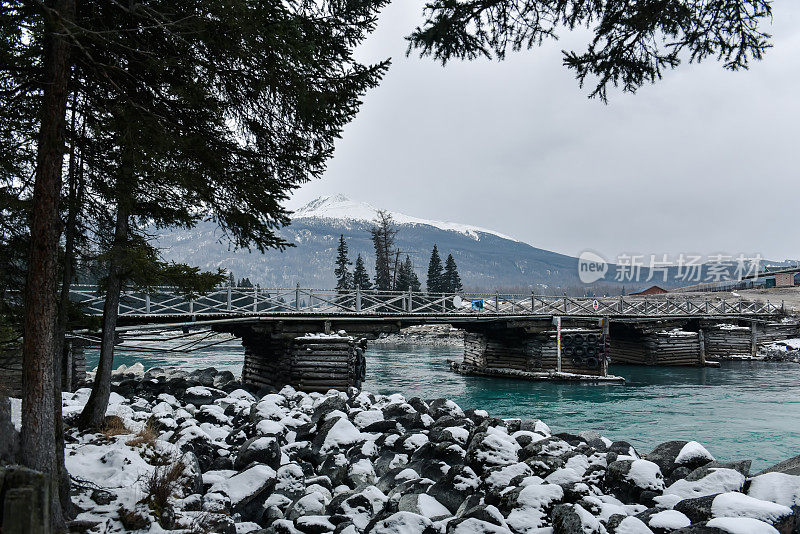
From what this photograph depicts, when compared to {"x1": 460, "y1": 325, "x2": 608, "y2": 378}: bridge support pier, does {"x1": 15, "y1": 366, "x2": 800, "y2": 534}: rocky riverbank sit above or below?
above

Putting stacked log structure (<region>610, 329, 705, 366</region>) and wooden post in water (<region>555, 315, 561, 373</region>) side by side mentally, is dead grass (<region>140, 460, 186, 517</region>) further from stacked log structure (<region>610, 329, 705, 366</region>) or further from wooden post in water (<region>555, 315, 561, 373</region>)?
stacked log structure (<region>610, 329, 705, 366</region>)

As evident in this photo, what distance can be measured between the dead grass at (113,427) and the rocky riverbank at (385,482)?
0.09ft

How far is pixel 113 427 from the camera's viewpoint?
299 inches

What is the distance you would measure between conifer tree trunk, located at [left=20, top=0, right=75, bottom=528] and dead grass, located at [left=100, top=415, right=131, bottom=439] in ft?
9.94

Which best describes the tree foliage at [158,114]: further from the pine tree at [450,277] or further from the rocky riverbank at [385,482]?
the pine tree at [450,277]

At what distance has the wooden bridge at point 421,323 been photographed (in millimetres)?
17328

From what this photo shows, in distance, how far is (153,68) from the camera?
516 centimetres

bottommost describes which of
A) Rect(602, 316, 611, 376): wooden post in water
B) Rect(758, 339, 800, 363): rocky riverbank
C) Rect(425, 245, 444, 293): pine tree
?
Rect(758, 339, 800, 363): rocky riverbank

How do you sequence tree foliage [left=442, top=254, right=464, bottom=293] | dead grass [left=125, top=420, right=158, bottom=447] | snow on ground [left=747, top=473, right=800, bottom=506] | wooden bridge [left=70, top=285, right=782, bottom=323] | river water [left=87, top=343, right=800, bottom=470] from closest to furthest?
snow on ground [left=747, top=473, right=800, bottom=506]
dead grass [left=125, top=420, right=158, bottom=447]
river water [left=87, top=343, right=800, bottom=470]
wooden bridge [left=70, top=285, right=782, bottom=323]
tree foliage [left=442, top=254, right=464, bottom=293]

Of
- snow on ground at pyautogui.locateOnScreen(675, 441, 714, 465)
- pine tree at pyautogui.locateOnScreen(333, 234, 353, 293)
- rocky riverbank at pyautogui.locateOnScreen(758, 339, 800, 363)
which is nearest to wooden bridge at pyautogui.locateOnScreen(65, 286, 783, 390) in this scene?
rocky riverbank at pyautogui.locateOnScreen(758, 339, 800, 363)

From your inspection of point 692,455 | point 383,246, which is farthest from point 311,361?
point 383,246

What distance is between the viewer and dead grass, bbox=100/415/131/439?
23.5 ft

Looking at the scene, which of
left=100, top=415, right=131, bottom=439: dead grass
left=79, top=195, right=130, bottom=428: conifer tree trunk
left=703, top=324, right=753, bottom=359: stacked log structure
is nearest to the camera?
left=100, top=415, right=131, bottom=439: dead grass

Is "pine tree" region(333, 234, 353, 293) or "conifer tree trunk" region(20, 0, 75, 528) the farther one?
"pine tree" region(333, 234, 353, 293)
